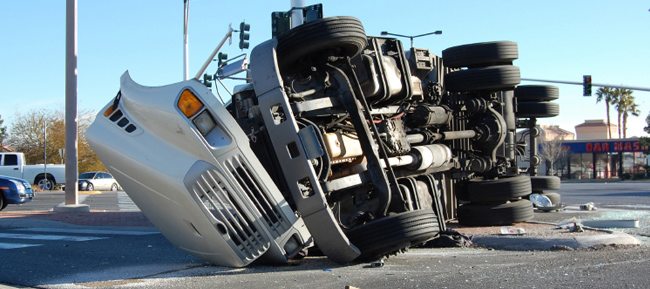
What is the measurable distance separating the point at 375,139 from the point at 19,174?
112 ft

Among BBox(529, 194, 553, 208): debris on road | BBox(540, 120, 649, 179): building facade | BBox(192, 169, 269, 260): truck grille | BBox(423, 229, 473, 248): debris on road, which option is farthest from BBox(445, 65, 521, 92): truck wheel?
BBox(540, 120, 649, 179): building facade

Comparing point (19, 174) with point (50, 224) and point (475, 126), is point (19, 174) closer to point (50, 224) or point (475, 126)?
point (50, 224)

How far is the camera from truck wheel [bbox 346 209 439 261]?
580cm

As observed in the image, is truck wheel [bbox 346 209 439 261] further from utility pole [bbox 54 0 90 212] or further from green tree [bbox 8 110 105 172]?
green tree [bbox 8 110 105 172]

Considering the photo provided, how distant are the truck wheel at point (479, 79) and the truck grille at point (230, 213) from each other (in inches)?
192

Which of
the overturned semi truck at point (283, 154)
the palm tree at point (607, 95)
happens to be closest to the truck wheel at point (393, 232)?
the overturned semi truck at point (283, 154)

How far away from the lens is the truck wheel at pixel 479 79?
9641mm

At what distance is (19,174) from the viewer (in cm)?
3650

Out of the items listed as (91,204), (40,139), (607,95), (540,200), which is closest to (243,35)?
(91,204)

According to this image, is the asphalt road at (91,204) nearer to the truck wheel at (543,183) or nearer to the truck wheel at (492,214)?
the truck wheel at (543,183)

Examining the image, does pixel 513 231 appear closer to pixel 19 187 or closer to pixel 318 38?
pixel 318 38

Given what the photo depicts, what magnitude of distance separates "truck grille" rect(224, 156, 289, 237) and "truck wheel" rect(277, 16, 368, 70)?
1.12 metres

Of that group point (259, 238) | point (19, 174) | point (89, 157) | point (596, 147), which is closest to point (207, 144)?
point (259, 238)

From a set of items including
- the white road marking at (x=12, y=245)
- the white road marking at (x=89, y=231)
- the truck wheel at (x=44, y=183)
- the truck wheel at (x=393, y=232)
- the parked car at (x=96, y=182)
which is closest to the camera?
the truck wheel at (x=393, y=232)
